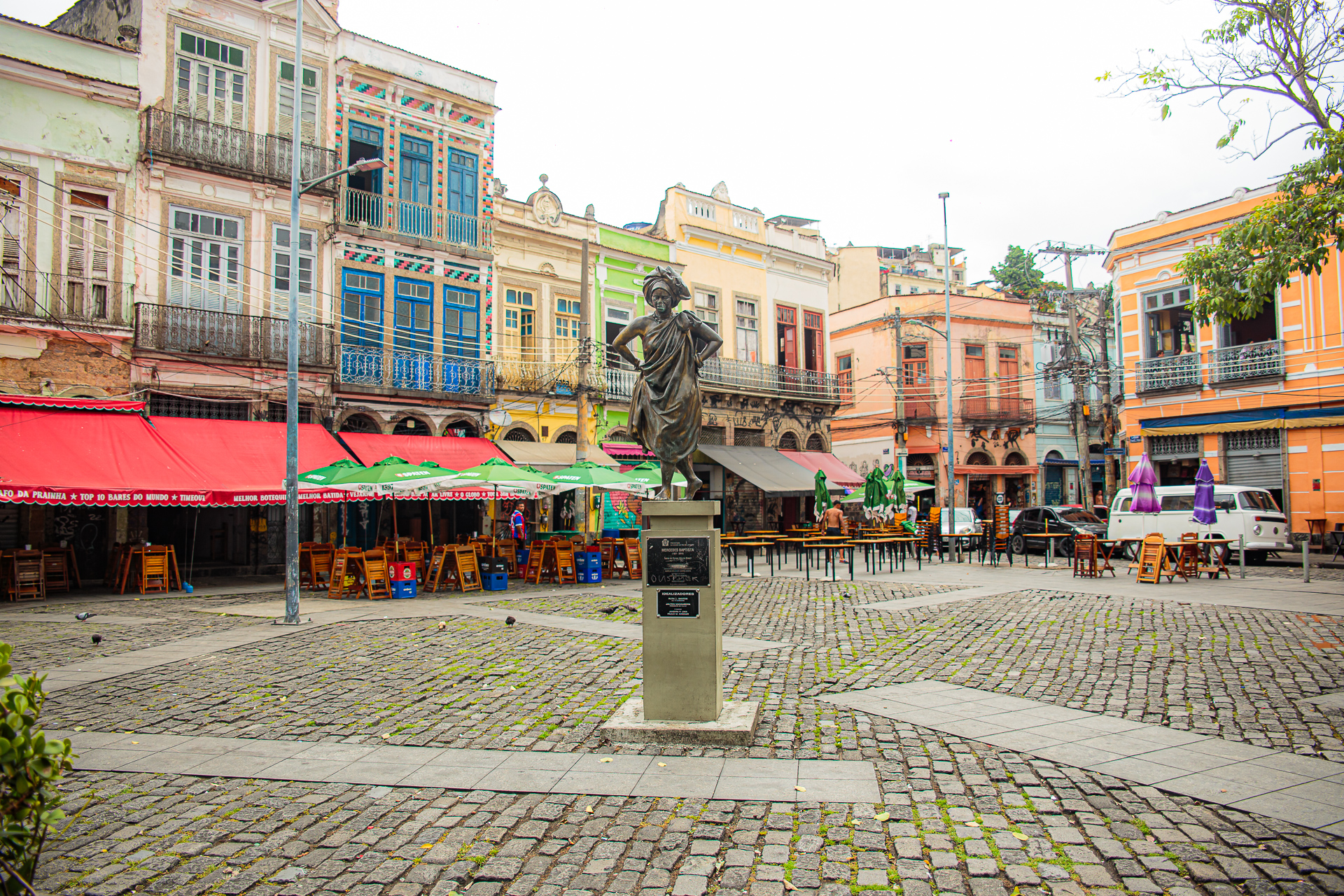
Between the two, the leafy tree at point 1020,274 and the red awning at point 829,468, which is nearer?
the red awning at point 829,468

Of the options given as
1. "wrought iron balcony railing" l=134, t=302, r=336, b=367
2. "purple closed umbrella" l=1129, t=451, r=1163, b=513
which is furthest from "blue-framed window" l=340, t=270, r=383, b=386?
"purple closed umbrella" l=1129, t=451, r=1163, b=513

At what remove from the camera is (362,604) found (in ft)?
45.3

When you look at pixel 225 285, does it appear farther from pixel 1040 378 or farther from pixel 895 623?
pixel 1040 378

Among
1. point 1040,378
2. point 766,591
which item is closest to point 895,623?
point 766,591

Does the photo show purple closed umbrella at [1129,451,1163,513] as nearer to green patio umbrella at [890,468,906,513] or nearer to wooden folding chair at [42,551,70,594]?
green patio umbrella at [890,468,906,513]

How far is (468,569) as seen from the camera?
16094 millimetres

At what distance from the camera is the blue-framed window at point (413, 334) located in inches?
834

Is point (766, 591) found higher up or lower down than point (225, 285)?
lower down

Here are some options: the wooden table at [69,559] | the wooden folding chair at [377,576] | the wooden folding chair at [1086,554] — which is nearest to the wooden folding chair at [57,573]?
the wooden table at [69,559]

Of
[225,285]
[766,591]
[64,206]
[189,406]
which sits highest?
[64,206]

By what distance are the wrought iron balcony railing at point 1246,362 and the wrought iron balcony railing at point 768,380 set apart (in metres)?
12.5

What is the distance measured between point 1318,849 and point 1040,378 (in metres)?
37.7

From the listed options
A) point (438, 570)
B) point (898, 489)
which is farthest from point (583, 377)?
point (898, 489)

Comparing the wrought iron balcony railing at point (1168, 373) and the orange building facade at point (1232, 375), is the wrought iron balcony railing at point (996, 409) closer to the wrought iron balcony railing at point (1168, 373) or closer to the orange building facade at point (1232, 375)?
the orange building facade at point (1232, 375)
